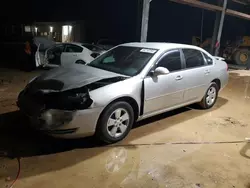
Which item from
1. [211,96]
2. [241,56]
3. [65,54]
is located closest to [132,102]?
[211,96]

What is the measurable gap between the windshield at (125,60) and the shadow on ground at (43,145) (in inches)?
43.1

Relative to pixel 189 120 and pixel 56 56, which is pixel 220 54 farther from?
pixel 189 120

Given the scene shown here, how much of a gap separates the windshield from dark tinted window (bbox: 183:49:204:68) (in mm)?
855

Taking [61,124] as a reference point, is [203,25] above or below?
above

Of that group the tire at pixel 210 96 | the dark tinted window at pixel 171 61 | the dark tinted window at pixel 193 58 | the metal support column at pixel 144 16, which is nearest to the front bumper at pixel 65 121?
the dark tinted window at pixel 171 61

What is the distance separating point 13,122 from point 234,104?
17.4 feet

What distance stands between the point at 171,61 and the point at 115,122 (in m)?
1.60

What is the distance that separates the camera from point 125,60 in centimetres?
396

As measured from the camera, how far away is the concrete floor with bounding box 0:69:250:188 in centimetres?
261

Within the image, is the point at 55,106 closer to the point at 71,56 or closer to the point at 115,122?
the point at 115,122

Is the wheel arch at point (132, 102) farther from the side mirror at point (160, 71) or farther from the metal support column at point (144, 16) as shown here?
the metal support column at point (144, 16)

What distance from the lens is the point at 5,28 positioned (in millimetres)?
24922

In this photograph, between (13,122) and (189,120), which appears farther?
(189,120)

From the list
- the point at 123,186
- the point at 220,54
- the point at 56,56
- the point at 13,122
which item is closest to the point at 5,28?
the point at 56,56
